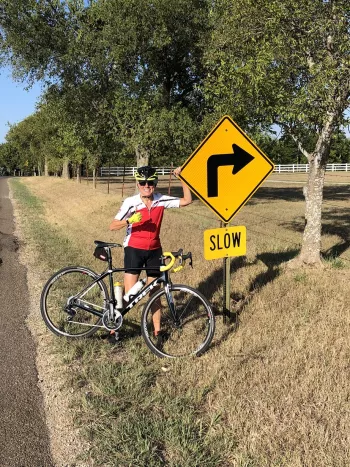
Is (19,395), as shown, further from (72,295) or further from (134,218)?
(134,218)

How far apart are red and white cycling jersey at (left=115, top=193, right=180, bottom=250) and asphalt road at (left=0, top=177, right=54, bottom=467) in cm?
159

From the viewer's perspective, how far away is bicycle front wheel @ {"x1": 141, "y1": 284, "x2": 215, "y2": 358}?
4.24 meters

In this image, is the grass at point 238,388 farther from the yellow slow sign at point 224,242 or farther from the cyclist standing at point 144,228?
the yellow slow sign at point 224,242

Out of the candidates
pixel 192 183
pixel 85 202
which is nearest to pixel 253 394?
pixel 192 183

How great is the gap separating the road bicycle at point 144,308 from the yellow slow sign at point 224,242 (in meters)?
0.26

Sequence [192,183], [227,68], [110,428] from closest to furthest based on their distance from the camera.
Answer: [110,428] < [192,183] < [227,68]

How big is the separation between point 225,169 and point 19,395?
3046mm

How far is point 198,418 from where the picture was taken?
3186 mm

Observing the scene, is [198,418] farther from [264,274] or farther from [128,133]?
[128,133]

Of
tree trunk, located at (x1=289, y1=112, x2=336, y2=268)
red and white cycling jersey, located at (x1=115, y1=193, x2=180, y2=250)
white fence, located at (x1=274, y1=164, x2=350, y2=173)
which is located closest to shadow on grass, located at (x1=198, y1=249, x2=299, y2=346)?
tree trunk, located at (x1=289, y1=112, x2=336, y2=268)

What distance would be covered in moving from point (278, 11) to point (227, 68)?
1.39 m

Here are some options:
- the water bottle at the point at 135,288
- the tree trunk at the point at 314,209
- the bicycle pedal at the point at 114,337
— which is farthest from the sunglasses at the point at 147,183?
the tree trunk at the point at 314,209

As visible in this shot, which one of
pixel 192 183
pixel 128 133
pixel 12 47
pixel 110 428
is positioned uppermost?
pixel 12 47

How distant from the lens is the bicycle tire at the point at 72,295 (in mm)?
4742
